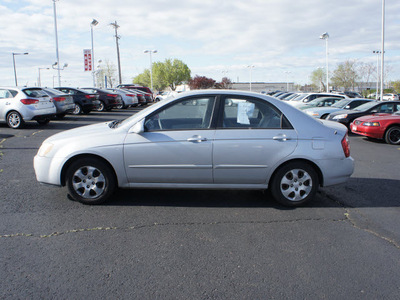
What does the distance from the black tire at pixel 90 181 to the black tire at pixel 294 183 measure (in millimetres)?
2257

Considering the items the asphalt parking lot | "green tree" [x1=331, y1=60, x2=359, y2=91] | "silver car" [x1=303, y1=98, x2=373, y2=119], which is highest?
"green tree" [x1=331, y1=60, x2=359, y2=91]

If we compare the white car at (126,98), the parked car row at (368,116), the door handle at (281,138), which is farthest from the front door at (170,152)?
the white car at (126,98)

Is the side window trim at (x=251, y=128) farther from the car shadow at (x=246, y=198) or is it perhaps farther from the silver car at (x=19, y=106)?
the silver car at (x=19, y=106)

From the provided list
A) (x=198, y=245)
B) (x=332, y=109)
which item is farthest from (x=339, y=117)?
(x=198, y=245)

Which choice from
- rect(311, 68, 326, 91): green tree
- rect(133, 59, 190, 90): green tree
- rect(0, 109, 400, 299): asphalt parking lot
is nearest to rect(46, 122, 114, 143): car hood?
rect(0, 109, 400, 299): asphalt parking lot

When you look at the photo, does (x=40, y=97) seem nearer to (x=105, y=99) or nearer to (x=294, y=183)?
(x=105, y=99)

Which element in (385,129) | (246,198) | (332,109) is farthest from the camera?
(332,109)

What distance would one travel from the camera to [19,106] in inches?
508

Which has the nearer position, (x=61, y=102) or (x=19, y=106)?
(x=19, y=106)

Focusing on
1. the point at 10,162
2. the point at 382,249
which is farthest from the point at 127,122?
the point at 10,162

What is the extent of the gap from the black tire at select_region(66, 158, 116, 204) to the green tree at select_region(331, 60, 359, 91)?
2789 inches

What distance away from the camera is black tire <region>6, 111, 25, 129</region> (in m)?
13.1

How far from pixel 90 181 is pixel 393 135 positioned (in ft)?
32.9

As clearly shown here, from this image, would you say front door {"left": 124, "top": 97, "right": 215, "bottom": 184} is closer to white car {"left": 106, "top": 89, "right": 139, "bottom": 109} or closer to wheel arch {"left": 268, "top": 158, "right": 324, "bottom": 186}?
wheel arch {"left": 268, "top": 158, "right": 324, "bottom": 186}
